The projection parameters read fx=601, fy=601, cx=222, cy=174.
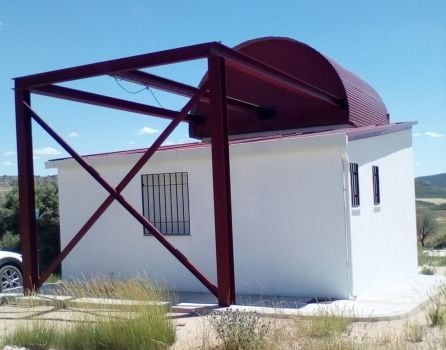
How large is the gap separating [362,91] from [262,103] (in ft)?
10.3

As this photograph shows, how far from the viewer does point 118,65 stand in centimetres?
1094

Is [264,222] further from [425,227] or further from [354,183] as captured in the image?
[425,227]

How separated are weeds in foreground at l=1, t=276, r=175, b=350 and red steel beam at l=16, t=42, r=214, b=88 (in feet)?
13.2

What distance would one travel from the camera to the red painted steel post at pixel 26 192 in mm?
12023

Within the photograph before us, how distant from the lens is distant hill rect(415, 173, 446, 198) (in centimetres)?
7088

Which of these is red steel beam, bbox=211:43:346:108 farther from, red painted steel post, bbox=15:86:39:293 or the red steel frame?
red painted steel post, bbox=15:86:39:293

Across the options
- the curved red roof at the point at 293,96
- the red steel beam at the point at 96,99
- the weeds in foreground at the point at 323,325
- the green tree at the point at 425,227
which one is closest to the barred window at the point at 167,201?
the red steel beam at the point at 96,99

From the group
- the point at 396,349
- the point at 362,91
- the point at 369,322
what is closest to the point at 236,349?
the point at 396,349

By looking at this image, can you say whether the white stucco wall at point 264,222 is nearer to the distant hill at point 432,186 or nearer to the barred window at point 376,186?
the barred window at point 376,186

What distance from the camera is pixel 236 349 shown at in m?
6.86

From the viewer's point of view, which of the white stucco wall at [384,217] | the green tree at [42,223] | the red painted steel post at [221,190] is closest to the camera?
the red painted steel post at [221,190]

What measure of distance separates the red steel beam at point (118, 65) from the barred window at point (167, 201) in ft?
9.96

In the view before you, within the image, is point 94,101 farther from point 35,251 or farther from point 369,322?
point 369,322

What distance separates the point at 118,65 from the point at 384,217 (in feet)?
22.3
